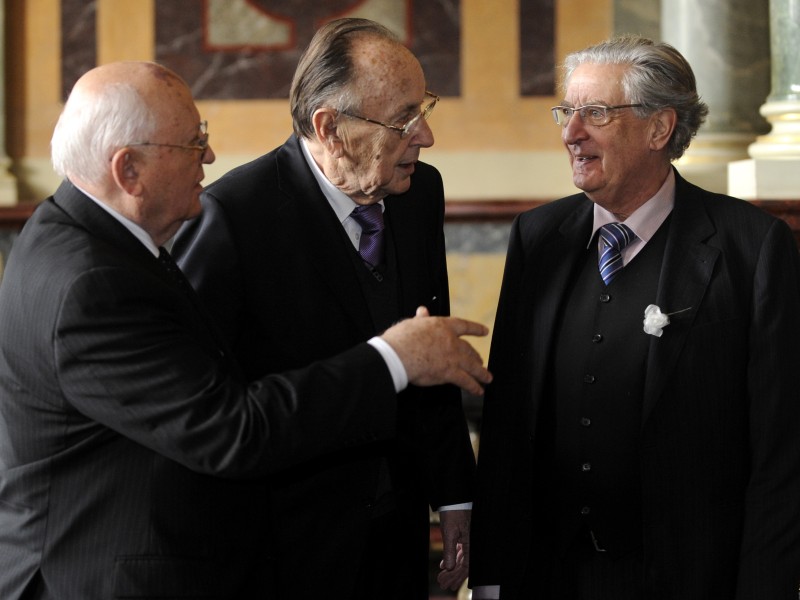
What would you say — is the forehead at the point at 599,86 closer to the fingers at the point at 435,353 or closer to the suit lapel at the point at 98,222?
the fingers at the point at 435,353

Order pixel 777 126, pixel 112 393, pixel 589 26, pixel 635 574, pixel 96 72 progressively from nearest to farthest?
pixel 112 393 → pixel 96 72 → pixel 635 574 → pixel 777 126 → pixel 589 26

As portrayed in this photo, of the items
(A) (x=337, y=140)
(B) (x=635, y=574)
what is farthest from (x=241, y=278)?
(B) (x=635, y=574)

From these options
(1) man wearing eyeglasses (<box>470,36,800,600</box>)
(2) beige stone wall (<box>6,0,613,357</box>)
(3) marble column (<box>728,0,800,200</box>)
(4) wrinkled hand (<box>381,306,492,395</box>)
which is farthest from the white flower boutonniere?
(2) beige stone wall (<box>6,0,613,357</box>)

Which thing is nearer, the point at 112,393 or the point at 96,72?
the point at 112,393

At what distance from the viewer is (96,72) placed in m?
2.27

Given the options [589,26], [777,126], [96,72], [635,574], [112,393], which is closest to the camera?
[112,393]

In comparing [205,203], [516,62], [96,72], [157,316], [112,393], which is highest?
[516,62]

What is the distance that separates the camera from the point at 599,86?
9.18ft

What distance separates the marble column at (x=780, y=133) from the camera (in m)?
5.07

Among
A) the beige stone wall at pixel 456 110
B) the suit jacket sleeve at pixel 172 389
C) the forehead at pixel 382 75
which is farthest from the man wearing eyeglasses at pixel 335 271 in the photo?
the beige stone wall at pixel 456 110

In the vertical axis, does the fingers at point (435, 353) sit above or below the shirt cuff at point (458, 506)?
above

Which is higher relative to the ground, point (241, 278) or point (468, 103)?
point (468, 103)

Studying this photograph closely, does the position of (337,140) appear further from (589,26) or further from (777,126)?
(589,26)

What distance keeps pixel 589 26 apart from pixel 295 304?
14.0 feet
